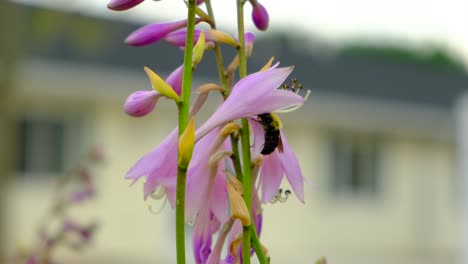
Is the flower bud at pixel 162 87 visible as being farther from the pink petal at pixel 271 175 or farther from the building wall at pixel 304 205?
the building wall at pixel 304 205

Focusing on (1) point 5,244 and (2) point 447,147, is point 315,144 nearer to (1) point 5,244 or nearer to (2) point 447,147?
(2) point 447,147

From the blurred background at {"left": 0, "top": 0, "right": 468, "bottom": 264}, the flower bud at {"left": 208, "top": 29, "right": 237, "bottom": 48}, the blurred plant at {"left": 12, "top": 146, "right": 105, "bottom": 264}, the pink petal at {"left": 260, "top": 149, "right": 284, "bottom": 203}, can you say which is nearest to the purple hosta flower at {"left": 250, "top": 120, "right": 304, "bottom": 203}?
the pink petal at {"left": 260, "top": 149, "right": 284, "bottom": 203}

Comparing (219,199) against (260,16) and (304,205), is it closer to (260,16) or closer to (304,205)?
(260,16)

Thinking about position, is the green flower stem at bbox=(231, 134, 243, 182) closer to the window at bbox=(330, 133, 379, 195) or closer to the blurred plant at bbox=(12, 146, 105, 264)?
the blurred plant at bbox=(12, 146, 105, 264)

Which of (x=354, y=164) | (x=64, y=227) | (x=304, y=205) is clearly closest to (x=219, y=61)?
(x=64, y=227)

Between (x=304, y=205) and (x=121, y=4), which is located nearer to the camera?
(x=121, y=4)

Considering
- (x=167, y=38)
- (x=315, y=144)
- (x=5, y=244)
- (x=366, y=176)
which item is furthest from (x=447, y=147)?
(x=167, y=38)
